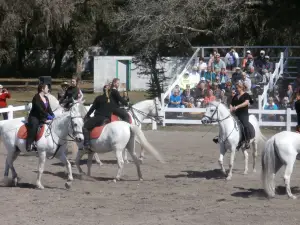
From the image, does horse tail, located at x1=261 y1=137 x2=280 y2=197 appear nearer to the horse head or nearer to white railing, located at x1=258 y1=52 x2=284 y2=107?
the horse head

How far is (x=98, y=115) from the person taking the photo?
1614 centimetres

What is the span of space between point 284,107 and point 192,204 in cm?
1527

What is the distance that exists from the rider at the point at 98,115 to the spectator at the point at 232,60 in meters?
15.7

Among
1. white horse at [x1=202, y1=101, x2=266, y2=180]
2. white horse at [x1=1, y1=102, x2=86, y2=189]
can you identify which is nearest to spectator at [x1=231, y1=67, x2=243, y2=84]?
white horse at [x1=202, y1=101, x2=266, y2=180]

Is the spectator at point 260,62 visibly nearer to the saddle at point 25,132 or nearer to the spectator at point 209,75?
the spectator at point 209,75

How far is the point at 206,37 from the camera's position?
153 feet

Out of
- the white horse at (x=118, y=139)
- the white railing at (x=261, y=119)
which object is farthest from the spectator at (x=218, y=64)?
the white horse at (x=118, y=139)

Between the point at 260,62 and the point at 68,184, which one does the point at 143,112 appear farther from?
the point at 260,62

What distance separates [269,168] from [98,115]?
15.4ft

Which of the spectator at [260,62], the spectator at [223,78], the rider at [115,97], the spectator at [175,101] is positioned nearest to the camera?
the rider at [115,97]

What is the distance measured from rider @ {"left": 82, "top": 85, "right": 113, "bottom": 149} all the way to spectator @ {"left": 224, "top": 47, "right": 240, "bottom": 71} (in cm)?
1573

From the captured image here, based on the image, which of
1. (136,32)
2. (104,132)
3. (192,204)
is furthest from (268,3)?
(192,204)

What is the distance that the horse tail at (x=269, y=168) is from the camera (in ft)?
42.9

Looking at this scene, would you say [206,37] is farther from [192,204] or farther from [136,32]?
[192,204]
